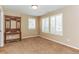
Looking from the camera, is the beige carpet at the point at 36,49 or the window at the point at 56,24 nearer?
the beige carpet at the point at 36,49

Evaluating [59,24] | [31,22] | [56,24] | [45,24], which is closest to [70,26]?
[59,24]

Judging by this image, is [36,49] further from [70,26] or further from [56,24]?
[56,24]

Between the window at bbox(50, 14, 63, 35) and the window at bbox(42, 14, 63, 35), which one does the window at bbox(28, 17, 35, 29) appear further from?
the window at bbox(50, 14, 63, 35)

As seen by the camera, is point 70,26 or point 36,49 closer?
point 36,49

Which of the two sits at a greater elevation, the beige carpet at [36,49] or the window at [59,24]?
the window at [59,24]

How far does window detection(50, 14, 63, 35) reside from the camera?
5645mm

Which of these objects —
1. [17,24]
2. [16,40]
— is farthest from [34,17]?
[16,40]

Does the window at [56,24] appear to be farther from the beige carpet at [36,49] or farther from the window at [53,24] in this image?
the beige carpet at [36,49]

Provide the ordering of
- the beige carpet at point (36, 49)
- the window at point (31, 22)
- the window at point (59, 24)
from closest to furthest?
the beige carpet at point (36, 49) < the window at point (59, 24) < the window at point (31, 22)

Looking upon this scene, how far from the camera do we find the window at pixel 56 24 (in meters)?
5.65

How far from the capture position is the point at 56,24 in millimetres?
6152

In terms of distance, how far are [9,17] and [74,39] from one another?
3.93 m

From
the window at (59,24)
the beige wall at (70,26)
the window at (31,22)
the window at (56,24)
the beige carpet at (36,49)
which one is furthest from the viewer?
the window at (31,22)

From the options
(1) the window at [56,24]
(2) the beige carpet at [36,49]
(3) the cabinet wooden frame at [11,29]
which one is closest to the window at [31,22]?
(3) the cabinet wooden frame at [11,29]
